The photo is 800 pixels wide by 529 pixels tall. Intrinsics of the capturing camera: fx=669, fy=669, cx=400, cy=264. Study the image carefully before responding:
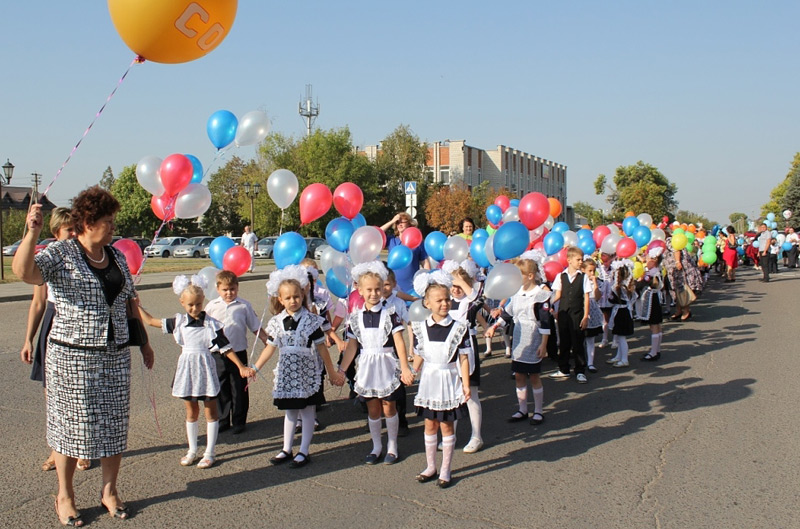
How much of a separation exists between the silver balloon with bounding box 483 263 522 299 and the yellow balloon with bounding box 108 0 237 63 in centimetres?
293

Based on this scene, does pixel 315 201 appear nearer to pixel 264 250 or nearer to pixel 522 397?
pixel 522 397

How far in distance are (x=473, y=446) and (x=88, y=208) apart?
124 inches

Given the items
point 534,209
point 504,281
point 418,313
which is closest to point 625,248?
point 534,209

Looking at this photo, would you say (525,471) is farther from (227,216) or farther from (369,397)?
(227,216)

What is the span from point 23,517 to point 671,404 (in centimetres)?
545

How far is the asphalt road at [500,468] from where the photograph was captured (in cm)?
390

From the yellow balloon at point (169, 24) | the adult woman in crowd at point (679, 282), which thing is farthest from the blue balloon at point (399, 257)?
the adult woman in crowd at point (679, 282)

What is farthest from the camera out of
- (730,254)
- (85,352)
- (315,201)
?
(730,254)

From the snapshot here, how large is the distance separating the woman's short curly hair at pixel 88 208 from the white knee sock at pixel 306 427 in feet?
6.55

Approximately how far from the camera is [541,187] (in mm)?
87875

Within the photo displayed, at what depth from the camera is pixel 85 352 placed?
12.4 feet

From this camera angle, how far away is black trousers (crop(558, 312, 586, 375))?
7652mm

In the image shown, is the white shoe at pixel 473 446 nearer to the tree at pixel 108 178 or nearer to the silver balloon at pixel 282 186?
the silver balloon at pixel 282 186

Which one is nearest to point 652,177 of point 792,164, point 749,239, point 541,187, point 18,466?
point 792,164
